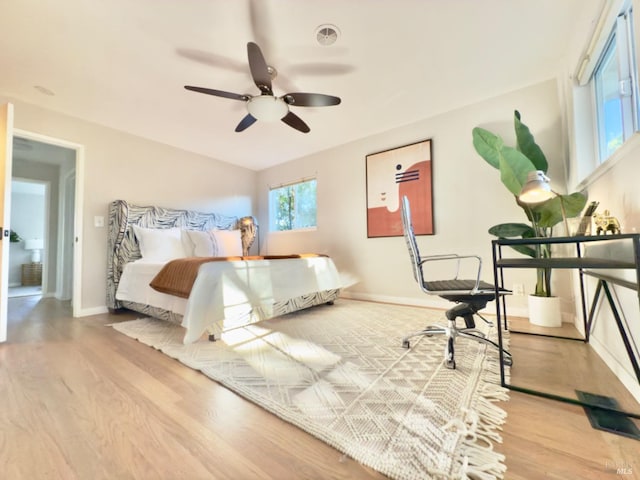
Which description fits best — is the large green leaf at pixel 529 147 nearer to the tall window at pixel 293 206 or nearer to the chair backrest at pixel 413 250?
the chair backrest at pixel 413 250

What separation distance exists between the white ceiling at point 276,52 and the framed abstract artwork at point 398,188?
497 mm

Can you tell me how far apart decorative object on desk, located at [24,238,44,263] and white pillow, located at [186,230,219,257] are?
5347 mm

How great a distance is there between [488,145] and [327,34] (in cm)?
169

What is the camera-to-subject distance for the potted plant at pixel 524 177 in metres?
2.13

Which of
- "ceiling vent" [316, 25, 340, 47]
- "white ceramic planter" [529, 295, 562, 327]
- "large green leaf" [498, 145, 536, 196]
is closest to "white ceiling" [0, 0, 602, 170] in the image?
"ceiling vent" [316, 25, 340, 47]

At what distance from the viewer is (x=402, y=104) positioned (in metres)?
2.88

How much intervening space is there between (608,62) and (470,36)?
0.91 meters

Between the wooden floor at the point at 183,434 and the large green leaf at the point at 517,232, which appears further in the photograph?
the large green leaf at the point at 517,232

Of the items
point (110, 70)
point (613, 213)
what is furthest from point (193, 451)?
point (110, 70)

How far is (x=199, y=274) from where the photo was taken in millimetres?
1904

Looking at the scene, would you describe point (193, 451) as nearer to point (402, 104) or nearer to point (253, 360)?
point (253, 360)

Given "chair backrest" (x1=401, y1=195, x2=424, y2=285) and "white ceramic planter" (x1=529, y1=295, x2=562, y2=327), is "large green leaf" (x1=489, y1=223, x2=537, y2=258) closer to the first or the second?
"white ceramic planter" (x1=529, y1=295, x2=562, y2=327)

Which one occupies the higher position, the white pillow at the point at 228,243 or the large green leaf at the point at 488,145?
the large green leaf at the point at 488,145

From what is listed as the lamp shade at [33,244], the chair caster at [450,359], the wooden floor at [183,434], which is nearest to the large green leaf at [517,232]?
the wooden floor at [183,434]
